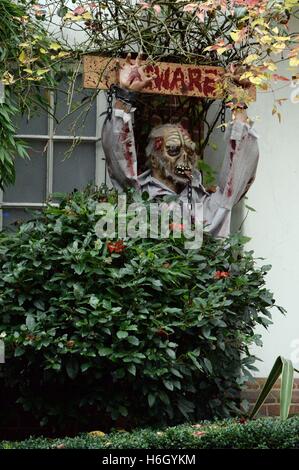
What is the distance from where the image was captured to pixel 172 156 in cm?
978

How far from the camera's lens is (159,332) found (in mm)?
8539

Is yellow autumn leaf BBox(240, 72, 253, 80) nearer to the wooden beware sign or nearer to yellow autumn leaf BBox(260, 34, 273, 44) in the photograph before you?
yellow autumn leaf BBox(260, 34, 273, 44)

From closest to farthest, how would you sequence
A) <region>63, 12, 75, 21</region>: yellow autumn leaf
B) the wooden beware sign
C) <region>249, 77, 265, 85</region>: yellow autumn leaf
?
<region>249, 77, 265, 85</region>: yellow autumn leaf, <region>63, 12, 75, 21</region>: yellow autumn leaf, the wooden beware sign

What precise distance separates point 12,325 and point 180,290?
1175 millimetres

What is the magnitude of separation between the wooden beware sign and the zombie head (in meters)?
0.32

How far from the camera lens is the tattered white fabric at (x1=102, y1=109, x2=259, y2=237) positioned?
954 centimetres

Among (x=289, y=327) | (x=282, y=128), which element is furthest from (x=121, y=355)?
(x=282, y=128)

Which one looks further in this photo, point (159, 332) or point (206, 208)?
point (206, 208)

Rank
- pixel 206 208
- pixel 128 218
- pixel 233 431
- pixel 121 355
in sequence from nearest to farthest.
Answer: pixel 233 431, pixel 121 355, pixel 128 218, pixel 206 208

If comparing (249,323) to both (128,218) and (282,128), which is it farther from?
(282,128)

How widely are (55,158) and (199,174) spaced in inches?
57.6

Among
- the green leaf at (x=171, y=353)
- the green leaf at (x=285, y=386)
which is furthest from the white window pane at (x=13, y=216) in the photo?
the green leaf at (x=285, y=386)

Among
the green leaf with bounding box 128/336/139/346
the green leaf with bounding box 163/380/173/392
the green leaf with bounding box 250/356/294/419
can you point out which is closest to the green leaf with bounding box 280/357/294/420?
the green leaf with bounding box 250/356/294/419

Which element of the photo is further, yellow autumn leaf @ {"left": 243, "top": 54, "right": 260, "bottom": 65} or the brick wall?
the brick wall
